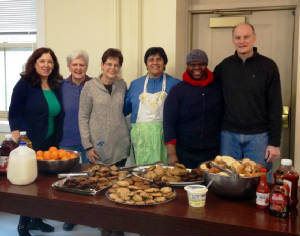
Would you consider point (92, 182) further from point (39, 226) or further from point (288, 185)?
point (39, 226)

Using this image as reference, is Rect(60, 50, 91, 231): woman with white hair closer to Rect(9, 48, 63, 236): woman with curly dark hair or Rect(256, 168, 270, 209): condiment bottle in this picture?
Rect(9, 48, 63, 236): woman with curly dark hair

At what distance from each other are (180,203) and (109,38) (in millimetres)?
2249

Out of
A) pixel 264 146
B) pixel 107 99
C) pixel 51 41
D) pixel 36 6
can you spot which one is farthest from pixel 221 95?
pixel 36 6

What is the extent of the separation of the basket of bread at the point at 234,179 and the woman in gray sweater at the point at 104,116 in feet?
4.07

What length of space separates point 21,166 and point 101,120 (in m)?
0.99

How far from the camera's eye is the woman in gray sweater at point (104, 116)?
280cm

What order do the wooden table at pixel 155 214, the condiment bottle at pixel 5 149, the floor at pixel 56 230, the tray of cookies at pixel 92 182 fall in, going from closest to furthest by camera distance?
the wooden table at pixel 155 214, the tray of cookies at pixel 92 182, the condiment bottle at pixel 5 149, the floor at pixel 56 230

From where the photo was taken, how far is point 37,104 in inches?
111

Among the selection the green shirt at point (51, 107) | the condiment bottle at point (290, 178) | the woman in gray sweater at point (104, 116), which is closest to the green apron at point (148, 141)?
the woman in gray sweater at point (104, 116)

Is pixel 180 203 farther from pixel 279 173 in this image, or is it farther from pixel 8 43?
pixel 8 43

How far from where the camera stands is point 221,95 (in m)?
2.67

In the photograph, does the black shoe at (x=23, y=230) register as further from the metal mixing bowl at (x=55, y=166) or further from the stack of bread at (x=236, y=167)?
the stack of bread at (x=236, y=167)

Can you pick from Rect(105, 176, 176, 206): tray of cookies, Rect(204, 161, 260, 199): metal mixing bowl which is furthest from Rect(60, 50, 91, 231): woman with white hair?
Rect(204, 161, 260, 199): metal mixing bowl

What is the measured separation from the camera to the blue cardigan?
283 cm
